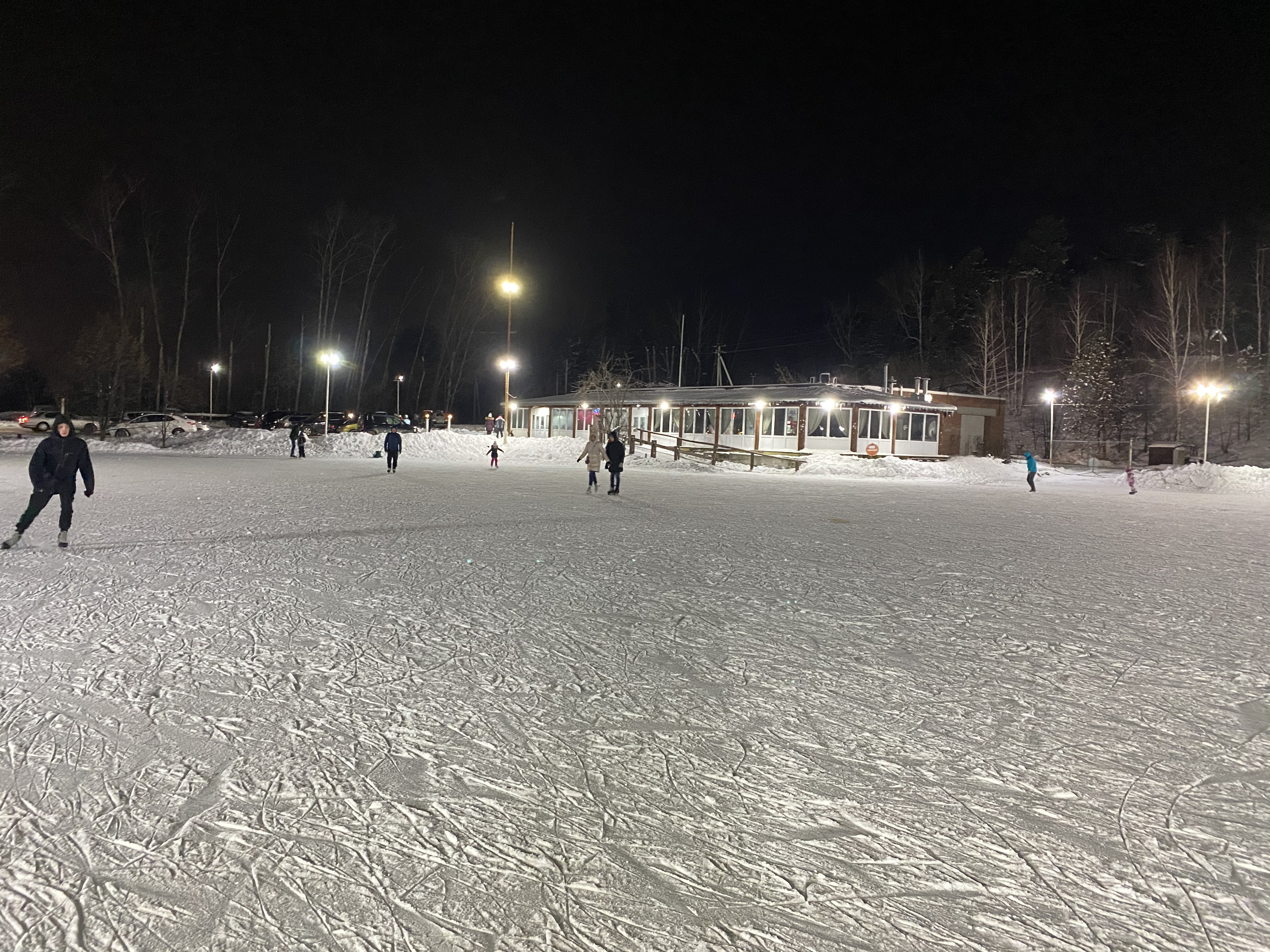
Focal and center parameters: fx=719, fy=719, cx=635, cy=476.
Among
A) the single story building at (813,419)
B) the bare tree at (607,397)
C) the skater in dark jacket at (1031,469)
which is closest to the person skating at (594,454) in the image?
the skater in dark jacket at (1031,469)

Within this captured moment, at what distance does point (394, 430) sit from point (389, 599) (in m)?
16.8

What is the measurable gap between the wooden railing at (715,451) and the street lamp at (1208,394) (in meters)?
14.5

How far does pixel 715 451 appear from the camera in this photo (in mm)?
31922

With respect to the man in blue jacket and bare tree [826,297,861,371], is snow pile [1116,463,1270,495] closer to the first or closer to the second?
the man in blue jacket

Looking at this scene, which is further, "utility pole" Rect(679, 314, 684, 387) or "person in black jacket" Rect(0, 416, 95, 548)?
"utility pole" Rect(679, 314, 684, 387)

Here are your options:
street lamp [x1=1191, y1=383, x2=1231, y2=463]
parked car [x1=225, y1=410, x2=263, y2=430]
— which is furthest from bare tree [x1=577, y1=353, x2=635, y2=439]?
street lamp [x1=1191, y1=383, x2=1231, y2=463]

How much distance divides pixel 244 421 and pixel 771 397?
34682 millimetres

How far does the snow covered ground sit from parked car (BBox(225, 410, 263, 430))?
144ft

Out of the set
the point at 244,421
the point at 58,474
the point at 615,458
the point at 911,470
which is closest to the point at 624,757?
the point at 58,474

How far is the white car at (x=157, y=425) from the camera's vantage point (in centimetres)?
4053

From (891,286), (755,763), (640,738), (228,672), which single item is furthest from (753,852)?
(891,286)

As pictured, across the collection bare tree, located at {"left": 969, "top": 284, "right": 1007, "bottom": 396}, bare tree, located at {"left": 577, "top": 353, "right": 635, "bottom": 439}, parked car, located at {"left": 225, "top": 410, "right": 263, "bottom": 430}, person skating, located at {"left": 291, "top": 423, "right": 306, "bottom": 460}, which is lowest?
person skating, located at {"left": 291, "top": 423, "right": 306, "bottom": 460}

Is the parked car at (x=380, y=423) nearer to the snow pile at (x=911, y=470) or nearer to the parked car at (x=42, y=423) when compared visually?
the parked car at (x=42, y=423)

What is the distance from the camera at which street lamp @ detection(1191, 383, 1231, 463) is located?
27.1 m
